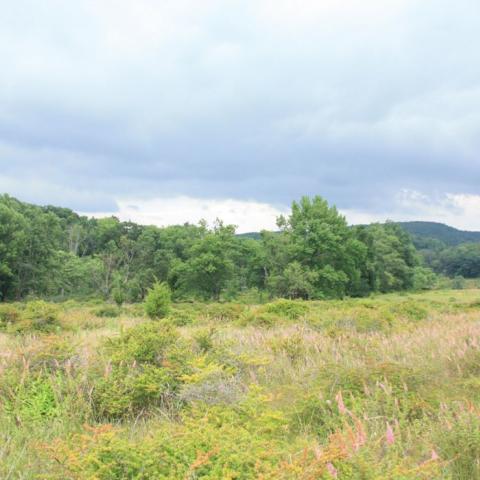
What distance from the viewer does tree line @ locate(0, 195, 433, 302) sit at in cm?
5597

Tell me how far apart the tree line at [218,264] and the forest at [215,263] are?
119mm

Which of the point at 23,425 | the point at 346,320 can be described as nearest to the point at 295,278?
the point at 346,320

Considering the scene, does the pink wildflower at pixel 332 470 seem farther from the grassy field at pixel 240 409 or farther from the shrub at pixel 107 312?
the shrub at pixel 107 312

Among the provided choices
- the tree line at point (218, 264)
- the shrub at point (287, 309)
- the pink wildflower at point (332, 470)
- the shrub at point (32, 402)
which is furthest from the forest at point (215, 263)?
the pink wildflower at point (332, 470)

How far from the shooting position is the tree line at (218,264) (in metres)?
56.0

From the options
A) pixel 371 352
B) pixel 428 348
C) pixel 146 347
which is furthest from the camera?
pixel 428 348

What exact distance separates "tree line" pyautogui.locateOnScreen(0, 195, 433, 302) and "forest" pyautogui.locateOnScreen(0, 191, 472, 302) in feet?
0.39

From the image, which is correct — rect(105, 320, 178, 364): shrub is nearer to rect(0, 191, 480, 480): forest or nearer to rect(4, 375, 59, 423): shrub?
rect(0, 191, 480, 480): forest

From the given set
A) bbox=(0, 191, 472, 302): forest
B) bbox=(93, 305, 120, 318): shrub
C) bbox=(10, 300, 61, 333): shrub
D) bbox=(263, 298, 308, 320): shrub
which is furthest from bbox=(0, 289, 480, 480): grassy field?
bbox=(0, 191, 472, 302): forest

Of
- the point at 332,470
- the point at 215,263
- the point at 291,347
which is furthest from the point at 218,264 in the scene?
the point at 332,470

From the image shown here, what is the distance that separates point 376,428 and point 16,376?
3.79m

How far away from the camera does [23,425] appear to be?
157 inches

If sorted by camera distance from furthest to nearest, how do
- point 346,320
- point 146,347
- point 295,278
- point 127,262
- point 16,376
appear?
point 127,262, point 295,278, point 346,320, point 146,347, point 16,376

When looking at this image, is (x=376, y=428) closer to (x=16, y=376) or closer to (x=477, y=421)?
(x=477, y=421)
